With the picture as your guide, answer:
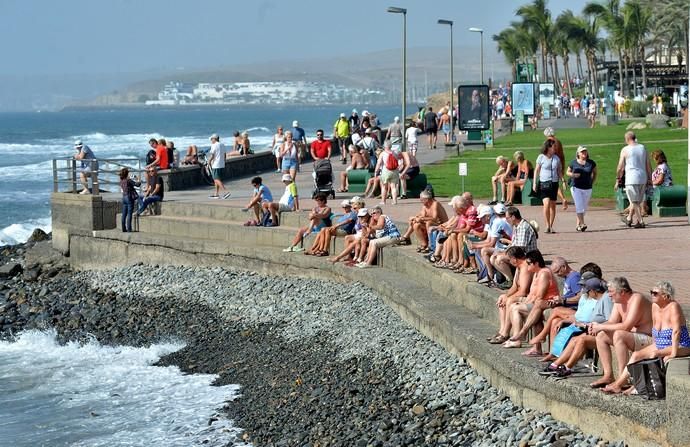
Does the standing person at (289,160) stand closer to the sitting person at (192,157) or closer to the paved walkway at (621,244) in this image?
the paved walkway at (621,244)

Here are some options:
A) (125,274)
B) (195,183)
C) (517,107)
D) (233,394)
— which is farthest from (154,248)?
(517,107)

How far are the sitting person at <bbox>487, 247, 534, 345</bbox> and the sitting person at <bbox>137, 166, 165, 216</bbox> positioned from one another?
14241 mm

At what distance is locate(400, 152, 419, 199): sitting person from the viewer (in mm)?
26234

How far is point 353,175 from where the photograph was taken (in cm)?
2833

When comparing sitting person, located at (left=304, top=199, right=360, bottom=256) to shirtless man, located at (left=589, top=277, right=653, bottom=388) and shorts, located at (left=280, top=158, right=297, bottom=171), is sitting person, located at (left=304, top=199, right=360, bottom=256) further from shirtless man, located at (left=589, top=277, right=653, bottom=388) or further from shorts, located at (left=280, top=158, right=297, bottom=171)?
shirtless man, located at (left=589, top=277, right=653, bottom=388)

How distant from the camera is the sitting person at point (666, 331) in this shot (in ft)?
35.7

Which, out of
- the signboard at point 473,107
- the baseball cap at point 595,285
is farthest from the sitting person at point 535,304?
the signboard at point 473,107

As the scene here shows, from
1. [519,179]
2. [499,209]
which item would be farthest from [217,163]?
[499,209]

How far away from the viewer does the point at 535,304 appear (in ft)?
43.7

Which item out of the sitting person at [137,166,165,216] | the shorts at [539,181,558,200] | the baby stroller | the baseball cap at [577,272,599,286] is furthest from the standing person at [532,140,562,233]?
the sitting person at [137,166,165,216]

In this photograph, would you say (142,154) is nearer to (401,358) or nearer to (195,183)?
(195,183)

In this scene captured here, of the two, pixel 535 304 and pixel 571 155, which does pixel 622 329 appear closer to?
pixel 535 304

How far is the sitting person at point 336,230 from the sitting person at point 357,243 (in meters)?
0.22

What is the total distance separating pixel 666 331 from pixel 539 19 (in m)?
107
